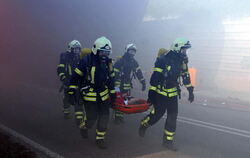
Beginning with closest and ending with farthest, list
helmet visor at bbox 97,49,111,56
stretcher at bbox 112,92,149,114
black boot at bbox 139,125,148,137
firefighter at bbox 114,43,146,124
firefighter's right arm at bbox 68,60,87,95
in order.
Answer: helmet visor at bbox 97,49,111,56
firefighter's right arm at bbox 68,60,87,95
stretcher at bbox 112,92,149,114
black boot at bbox 139,125,148,137
firefighter at bbox 114,43,146,124

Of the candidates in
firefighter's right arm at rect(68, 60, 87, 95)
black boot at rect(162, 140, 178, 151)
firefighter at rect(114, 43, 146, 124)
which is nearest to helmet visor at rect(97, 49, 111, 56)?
firefighter's right arm at rect(68, 60, 87, 95)

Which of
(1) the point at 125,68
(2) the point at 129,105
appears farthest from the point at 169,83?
(1) the point at 125,68

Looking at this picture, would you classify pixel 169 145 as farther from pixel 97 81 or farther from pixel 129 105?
pixel 97 81

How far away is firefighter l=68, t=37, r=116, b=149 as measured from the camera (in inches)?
216

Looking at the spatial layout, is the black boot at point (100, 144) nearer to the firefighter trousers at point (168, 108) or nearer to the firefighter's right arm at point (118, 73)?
the firefighter trousers at point (168, 108)

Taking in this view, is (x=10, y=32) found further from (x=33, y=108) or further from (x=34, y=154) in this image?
(x=34, y=154)

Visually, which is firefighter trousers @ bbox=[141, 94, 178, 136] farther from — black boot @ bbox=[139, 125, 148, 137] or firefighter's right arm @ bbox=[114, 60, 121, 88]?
firefighter's right arm @ bbox=[114, 60, 121, 88]

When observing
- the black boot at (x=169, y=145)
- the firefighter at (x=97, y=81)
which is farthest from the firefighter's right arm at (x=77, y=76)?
the black boot at (x=169, y=145)

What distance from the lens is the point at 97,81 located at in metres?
5.51

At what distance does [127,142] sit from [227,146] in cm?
196

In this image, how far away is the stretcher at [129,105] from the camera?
224 inches

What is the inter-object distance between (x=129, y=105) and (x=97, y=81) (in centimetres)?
77

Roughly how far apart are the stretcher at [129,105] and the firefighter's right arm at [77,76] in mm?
832

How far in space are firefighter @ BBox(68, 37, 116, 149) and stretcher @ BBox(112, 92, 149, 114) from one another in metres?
0.26
